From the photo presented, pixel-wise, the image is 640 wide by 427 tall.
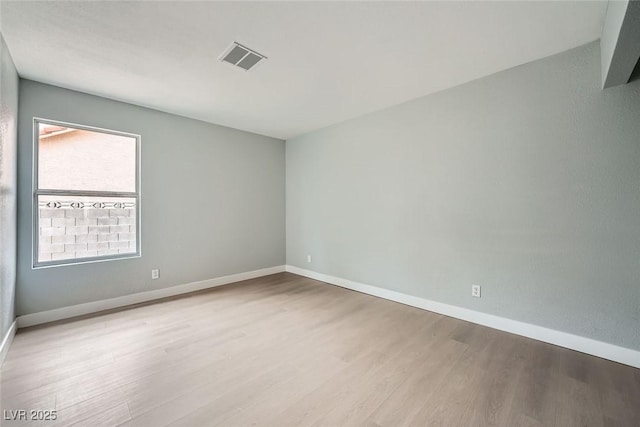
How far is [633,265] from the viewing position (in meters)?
2.02

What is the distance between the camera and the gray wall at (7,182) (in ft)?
6.88

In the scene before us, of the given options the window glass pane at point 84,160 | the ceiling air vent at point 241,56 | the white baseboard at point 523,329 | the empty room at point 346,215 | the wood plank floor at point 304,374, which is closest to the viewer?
the wood plank floor at point 304,374

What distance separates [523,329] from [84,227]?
496 cm

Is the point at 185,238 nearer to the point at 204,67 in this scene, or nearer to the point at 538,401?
the point at 204,67

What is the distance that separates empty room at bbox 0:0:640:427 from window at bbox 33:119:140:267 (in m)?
0.02

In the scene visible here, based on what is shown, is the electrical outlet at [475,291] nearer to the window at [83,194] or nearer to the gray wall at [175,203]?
the gray wall at [175,203]

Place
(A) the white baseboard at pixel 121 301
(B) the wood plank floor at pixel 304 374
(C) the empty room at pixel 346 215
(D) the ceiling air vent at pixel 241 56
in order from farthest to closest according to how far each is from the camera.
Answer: (A) the white baseboard at pixel 121 301
(D) the ceiling air vent at pixel 241 56
(C) the empty room at pixel 346 215
(B) the wood plank floor at pixel 304 374

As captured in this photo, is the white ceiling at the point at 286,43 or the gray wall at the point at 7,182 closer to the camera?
the white ceiling at the point at 286,43

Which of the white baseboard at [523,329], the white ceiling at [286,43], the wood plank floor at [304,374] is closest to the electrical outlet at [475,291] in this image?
the white baseboard at [523,329]

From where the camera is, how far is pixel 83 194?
308 centimetres

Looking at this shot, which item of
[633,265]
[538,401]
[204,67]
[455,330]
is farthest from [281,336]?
[633,265]

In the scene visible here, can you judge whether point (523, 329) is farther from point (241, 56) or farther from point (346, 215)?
point (241, 56)

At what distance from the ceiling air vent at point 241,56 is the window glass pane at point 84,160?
2051 mm

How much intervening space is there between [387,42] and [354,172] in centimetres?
198
